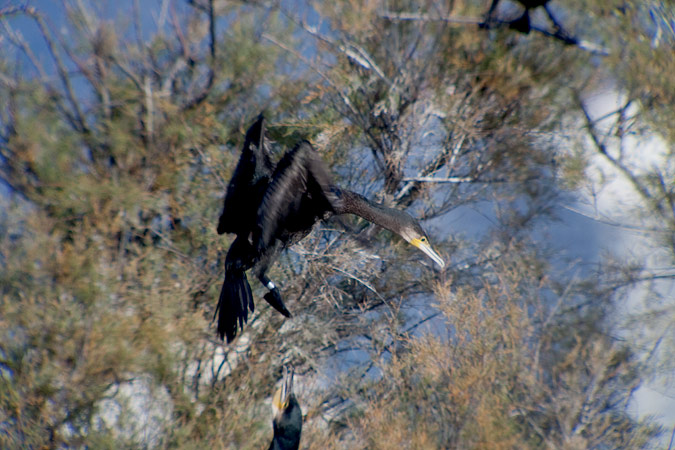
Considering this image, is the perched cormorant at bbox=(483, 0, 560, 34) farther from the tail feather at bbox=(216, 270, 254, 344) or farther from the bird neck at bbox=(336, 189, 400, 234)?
the tail feather at bbox=(216, 270, 254, 344)

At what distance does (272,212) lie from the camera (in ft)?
11.0

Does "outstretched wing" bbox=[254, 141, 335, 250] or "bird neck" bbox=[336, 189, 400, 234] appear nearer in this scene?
"outstretched wing" bbox=[254, 141, 335, 250]

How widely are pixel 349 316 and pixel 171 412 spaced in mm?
2996

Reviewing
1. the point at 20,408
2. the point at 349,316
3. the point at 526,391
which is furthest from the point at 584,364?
the point at 20,408

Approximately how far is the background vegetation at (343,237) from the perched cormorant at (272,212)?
2462mm

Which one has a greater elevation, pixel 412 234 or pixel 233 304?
pixel 412 234

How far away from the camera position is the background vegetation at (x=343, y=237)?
6.19 meters

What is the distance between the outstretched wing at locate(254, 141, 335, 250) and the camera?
3271 millimetres

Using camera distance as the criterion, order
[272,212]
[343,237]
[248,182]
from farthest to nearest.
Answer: [343,237], [248,182], [272,212]

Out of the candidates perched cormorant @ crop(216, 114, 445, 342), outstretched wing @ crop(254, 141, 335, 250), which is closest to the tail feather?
perched cormorant @ crop(216, 114, 445, 342)

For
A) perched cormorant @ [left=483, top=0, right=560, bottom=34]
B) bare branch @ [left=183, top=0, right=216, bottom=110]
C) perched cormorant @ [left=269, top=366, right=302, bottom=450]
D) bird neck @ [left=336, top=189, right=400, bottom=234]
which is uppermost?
perched cormorant @ [left=483, top=0, right=560, bottom=34]

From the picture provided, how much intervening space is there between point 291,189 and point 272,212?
0.57 ft

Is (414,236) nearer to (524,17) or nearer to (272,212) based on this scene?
(272,212)

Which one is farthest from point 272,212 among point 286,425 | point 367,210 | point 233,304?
point 286,425
